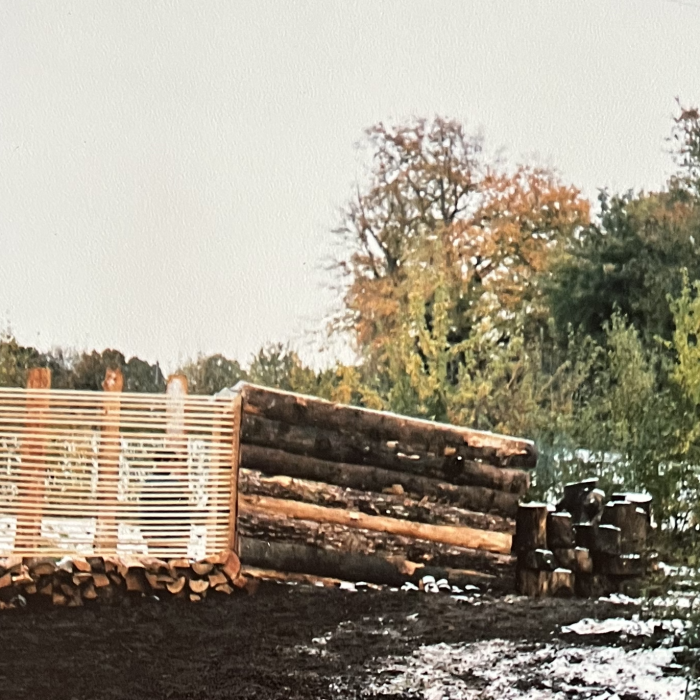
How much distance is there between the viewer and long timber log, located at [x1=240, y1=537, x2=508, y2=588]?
225 centimetres

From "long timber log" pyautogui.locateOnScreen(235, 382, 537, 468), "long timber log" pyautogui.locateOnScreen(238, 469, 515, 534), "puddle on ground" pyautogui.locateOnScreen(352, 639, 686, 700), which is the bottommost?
"puddle on ground" pyautogui.locateOnScreen(352, 639, 686, 700)

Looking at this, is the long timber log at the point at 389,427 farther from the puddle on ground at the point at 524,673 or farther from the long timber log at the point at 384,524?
the puddle on ground at the point at 524,673

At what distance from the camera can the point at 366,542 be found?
2.34 metres

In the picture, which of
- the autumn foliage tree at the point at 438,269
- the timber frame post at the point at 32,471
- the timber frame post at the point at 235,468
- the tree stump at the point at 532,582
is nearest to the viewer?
the timber frame post at the point at 32,471

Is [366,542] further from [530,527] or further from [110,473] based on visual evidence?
[110,473]

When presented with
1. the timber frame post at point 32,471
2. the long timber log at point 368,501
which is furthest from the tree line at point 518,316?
the timber frame post at point 32,471

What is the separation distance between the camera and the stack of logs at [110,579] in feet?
6.86

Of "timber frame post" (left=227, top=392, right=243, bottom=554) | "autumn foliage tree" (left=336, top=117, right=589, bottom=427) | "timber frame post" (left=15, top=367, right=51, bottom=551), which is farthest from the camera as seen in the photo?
"autumn foliage tree" (left=336, top=117, right=589, bottom=427)

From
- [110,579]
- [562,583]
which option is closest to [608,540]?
[562,583]

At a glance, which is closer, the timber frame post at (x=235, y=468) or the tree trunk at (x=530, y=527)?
the timber frame post at (x=235, y=468)

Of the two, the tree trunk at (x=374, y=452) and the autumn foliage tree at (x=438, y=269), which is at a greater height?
the autumn foliage tree at (x=438, y=269)

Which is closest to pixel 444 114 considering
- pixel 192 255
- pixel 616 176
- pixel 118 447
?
pixel 616 176

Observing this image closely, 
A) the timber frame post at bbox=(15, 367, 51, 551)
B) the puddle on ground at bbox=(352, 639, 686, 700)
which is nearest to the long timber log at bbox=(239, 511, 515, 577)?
the puddle on ground at bbox=(352, 639, 686, 700)

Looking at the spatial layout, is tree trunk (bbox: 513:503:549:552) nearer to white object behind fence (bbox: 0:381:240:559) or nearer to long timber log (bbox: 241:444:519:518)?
long timber log (bbox: 241:444:519:518)
